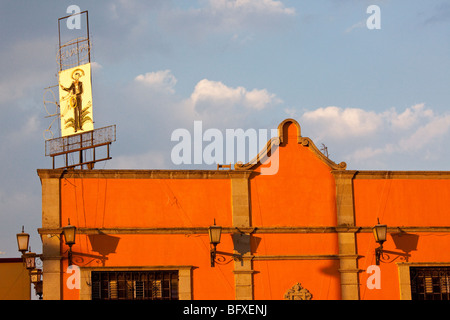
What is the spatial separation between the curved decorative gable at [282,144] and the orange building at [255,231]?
5 centimetres

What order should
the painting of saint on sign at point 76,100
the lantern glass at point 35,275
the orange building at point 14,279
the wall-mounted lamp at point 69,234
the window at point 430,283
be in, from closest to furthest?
the wall-mounted lamp at point 69,234
the window at point 430,283
the painting of saint on sign at point 76,100
the lantern glass at point 35,275
the orange building at point 14,279

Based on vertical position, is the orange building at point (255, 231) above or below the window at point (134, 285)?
above

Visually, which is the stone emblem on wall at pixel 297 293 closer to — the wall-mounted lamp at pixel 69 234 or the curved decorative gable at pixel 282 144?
the curved decorative gable at pixel 282 144

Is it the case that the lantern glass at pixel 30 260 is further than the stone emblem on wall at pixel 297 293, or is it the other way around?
the stone emblem on wall at pixel 297 293

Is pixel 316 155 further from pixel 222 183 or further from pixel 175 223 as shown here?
pixel 175 223

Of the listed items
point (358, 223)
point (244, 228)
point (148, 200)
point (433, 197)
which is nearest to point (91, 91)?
point (148, 200)

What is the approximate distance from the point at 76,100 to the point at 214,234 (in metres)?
8.99

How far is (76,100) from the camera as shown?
36500 mm

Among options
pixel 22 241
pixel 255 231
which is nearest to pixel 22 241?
pixel 22 241

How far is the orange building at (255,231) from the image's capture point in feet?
106

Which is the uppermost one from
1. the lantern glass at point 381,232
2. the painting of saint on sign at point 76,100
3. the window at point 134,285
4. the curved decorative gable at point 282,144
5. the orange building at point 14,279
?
the painting of saint on sign at point 76,100

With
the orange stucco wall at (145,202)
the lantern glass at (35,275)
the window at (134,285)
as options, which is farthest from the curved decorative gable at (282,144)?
the lantern glass at (35,275)
